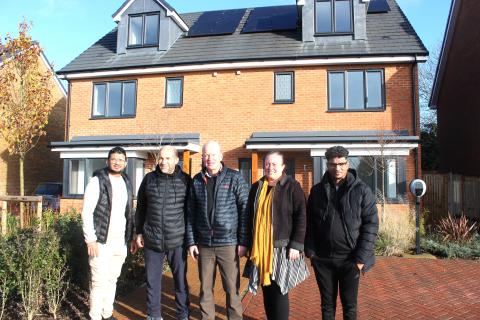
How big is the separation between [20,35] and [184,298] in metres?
11.7

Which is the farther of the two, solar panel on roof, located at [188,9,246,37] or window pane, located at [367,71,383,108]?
solar panel on roof, located at [188,9,246,37]

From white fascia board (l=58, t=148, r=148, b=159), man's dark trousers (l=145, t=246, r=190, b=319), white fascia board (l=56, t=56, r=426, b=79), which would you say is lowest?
man's dark trousers (l=145, t=246, r=190, b=319)

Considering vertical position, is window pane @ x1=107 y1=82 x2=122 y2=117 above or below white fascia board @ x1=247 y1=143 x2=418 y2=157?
above

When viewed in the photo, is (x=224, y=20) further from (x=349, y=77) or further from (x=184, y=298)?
(x=184, y=298)

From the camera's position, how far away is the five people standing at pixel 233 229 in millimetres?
3477

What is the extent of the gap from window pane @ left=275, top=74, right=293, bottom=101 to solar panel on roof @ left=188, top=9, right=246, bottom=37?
3111 millimetres

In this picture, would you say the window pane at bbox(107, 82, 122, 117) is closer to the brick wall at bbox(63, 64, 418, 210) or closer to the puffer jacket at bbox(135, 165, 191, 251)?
the brick wall at bbox(63, 64, 418, 210)

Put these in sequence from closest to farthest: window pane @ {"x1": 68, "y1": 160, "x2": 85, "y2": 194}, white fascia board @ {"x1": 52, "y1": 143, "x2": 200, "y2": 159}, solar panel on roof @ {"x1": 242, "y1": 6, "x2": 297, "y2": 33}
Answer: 1. white fascia board @ {"x1": 52, "y1": 143, "x2": 200, "y2": 159}
2. window pane @ {"x1": 68, "y1": 160, "x2": 85, "y2": 194}
3. solar panel on roof @ {"x1": 242, "y1": 6, "x2": 297, "y2": 33}

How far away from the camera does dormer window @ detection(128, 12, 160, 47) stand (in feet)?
45.9

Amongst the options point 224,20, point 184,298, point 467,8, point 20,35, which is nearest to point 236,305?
point 184,298

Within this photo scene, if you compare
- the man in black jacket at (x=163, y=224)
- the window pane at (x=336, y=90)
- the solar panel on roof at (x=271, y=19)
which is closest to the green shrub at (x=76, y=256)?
the man in black jacket at (x=163, y=224)

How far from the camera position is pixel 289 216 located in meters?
3.50

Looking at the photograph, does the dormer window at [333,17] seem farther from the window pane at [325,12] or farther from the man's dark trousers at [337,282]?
the man's dark trousers at [337,282]

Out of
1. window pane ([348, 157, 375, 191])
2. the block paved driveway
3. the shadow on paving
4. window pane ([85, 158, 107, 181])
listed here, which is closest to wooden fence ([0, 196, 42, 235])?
the shadow on paving
